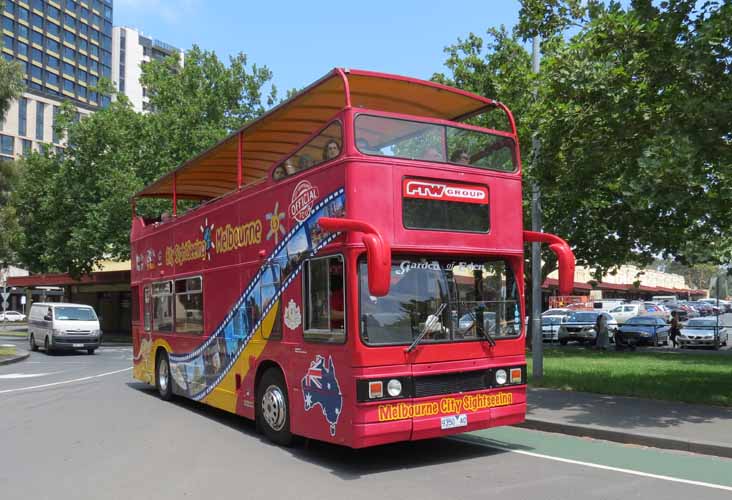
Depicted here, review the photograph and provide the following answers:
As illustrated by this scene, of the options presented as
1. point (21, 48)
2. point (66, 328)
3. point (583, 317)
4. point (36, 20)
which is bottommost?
point (583, 317)

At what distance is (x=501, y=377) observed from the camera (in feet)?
25.8

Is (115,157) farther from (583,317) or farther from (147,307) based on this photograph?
(583,317)

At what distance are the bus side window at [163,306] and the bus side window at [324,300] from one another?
569 centimetres

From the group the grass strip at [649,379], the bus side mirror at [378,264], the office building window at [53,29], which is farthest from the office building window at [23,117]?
the bus side mirror at [378,264]

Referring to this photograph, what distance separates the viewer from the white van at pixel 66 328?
1070 inches

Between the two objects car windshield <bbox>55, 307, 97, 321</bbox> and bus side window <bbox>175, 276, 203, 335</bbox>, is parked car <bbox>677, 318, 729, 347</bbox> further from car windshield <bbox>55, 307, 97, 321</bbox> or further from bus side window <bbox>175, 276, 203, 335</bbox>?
car windshield <bbox>55, 307, 97, 321</bbox>

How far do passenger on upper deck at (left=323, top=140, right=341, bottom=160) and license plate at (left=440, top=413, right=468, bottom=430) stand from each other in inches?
122

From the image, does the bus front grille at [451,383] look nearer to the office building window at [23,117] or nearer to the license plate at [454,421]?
the license plate at [454,421]

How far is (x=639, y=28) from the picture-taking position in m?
10.8

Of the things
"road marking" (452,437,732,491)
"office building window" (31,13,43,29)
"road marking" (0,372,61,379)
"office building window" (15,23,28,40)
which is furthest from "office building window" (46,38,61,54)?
"road marking" (452,437,732,491)

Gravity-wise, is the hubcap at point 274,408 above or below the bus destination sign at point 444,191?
below

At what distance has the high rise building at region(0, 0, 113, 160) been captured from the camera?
88.0 m

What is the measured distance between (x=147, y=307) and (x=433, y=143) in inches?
337

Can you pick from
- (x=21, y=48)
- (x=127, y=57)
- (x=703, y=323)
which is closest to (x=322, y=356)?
(x=703, y=323)
